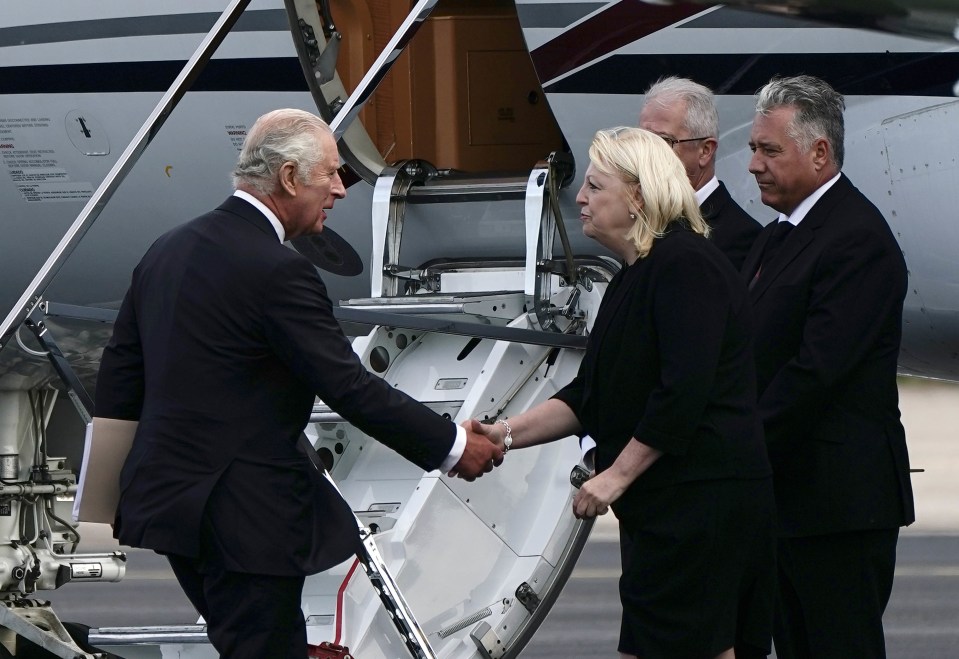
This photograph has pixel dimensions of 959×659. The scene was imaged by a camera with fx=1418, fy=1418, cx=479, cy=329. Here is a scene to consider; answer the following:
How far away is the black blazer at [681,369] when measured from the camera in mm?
2850

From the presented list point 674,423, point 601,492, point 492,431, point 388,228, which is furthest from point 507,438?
point 388,228

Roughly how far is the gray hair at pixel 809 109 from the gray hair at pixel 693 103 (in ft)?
0.93

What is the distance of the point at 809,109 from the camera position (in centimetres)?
333

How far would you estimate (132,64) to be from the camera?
5.03m

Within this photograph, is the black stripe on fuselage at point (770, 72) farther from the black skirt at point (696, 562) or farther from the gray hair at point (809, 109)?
the black skirt at point (696, 562)

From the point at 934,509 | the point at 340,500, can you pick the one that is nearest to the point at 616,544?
the point at 934,509

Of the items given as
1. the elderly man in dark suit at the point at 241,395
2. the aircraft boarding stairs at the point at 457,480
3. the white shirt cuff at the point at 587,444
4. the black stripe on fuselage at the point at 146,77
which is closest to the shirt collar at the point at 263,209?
the elderly man in dark suit at the point at 241,395

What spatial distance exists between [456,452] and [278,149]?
77 cm

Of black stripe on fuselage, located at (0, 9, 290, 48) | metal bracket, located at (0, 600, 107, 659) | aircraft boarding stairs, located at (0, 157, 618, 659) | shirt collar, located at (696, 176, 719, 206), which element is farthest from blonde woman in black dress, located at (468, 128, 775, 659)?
metal bracket, located at (0, 600, 107, 659)

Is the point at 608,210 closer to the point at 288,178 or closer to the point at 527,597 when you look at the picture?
the point at 288,178

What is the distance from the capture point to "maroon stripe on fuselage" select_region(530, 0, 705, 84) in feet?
13.8

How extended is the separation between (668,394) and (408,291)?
1901 mm

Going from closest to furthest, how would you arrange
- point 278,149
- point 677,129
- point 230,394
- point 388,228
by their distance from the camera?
point 230,394, point 278,149, point 677,129, point 388,228

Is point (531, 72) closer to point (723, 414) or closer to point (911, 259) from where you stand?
point (911, 259)
